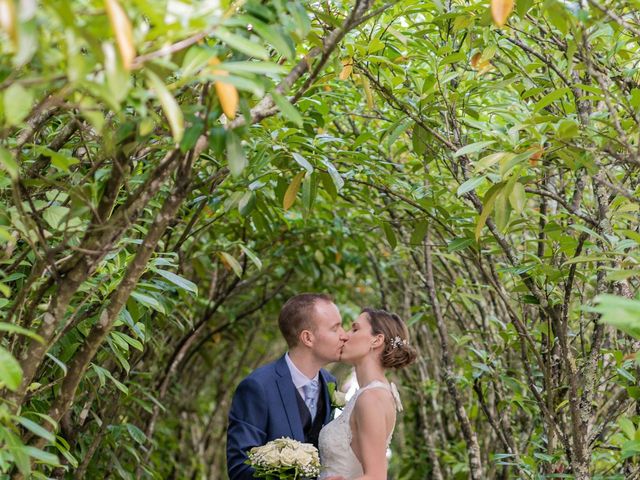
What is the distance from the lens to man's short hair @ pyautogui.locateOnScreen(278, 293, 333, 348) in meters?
3.84

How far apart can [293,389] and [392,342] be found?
0.50 m

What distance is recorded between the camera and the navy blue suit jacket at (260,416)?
349 cm

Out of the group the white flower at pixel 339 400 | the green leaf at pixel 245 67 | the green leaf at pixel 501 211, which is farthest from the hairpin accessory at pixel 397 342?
the green leaf at pixel 245 67

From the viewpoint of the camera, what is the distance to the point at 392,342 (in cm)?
378

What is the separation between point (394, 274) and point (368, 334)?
136 inches

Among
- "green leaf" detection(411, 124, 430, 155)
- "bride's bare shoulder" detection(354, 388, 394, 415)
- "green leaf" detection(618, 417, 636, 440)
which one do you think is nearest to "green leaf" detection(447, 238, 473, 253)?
"green leaf" detection(411, 124, 430, 155)

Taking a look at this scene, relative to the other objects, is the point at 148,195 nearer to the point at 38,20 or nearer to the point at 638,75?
the point at 38,20

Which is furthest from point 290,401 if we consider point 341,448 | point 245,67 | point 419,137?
point 245,67

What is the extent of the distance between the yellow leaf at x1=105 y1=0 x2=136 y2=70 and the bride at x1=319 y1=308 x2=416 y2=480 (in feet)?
7.96

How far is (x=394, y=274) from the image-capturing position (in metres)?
7.21

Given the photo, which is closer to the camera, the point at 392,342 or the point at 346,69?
the point at 346,69

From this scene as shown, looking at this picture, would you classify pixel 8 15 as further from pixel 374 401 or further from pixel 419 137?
pixel 374 401

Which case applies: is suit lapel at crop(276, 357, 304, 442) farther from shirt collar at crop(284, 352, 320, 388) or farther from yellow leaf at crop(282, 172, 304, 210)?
yellow leaf at crop(282, 172, 304, 210)

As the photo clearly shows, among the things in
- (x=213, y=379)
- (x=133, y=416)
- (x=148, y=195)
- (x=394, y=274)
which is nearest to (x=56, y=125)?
(x=148, y=195)
